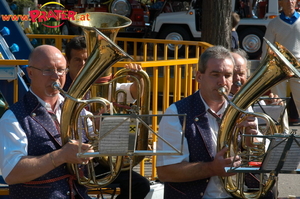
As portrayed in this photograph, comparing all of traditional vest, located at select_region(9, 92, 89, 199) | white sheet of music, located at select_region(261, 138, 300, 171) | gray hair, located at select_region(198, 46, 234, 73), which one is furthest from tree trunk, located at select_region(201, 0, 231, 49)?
white sheet of music, located at select_region(261, 138, 300, 171)

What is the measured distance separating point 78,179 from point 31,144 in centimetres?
31

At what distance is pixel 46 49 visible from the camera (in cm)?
286

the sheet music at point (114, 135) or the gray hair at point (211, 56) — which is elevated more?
the gray hair at point (211, 56)

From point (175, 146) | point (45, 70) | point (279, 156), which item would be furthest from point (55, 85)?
point (279, 156)

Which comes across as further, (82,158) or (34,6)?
(34,6)

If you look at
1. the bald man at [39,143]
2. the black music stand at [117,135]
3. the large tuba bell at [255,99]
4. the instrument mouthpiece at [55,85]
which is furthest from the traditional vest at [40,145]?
→ the large tuba bell at [255,99]

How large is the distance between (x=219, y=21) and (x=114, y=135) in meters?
4.36

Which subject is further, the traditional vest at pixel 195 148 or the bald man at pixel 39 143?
the traditional vest at pixel 195 148

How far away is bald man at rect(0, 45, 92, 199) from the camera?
8.65 feet

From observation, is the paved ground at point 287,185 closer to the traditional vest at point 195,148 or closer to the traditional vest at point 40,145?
the traditional vest at point 195,148

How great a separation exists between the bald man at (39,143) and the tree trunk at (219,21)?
12.7 feet

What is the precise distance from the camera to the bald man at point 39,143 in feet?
8.65

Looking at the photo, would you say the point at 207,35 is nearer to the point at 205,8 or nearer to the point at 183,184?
the point at 205,8

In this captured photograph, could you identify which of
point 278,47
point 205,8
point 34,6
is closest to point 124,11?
point 34,6
